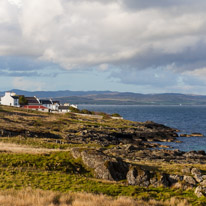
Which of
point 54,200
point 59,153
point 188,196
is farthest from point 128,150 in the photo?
point 54,200

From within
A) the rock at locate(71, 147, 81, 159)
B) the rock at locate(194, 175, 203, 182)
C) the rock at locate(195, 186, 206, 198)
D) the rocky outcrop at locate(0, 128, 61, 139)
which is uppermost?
the rock at locate(71, 147, 81, 159)

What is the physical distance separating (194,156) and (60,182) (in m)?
41.0

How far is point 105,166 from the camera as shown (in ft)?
82.2

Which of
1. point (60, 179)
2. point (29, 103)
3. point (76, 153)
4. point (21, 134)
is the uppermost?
point (29, 103)

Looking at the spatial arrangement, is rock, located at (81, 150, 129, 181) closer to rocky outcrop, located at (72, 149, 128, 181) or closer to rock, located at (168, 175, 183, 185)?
rocky outcrop, located at (72, 149, 128, 181)

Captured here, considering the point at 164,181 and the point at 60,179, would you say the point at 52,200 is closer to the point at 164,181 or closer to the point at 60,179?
the point at 60,179

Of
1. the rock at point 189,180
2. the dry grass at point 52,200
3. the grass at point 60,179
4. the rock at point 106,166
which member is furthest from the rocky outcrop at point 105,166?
the dry grass at point 52,200

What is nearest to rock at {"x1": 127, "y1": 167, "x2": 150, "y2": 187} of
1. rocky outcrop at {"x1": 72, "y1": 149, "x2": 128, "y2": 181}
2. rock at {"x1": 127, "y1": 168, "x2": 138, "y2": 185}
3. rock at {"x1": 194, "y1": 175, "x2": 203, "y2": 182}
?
rock at {"x1": 127, "y1": 168, "x2": 138, "y2": 185}

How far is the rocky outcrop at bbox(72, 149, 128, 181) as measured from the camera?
2455 centimetres

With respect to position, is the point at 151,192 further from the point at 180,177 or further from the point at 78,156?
the point at 78,156

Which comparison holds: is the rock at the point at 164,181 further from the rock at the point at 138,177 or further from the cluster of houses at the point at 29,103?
the cluster of houses at the point at 29,103

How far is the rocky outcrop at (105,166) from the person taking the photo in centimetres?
2455

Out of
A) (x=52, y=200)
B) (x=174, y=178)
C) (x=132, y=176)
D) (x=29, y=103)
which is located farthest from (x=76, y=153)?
(x=29, y=103)

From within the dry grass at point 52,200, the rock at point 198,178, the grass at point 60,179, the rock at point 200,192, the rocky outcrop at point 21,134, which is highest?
the dry grass at point 52,200
